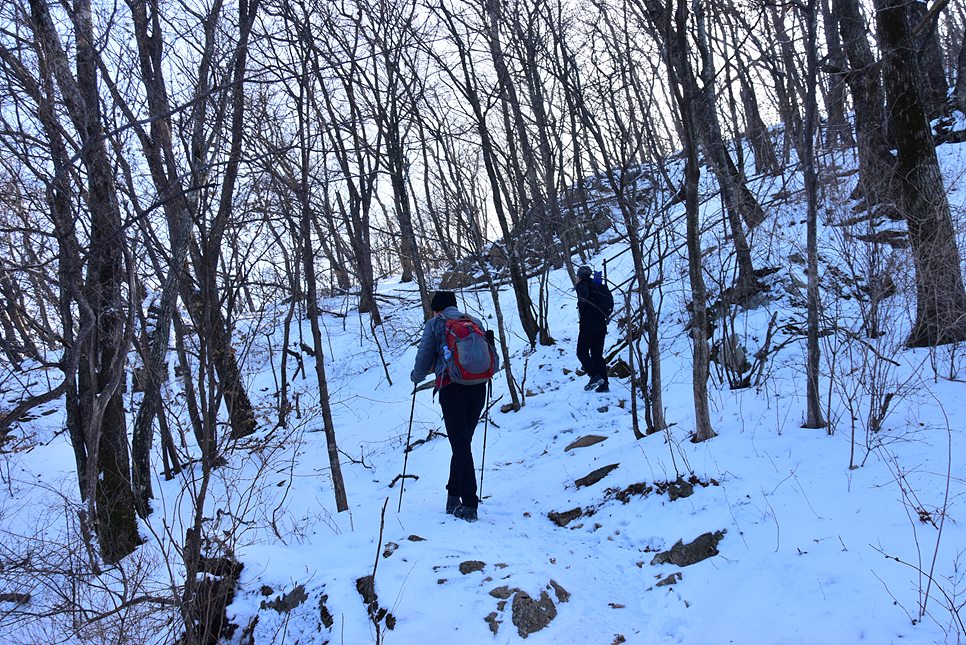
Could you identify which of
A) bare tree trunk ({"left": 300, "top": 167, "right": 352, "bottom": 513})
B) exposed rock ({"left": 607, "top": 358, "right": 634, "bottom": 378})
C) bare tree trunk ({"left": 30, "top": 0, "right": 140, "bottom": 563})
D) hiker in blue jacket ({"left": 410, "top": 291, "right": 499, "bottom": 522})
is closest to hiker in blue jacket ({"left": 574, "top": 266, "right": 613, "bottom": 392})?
exposed rock ({"left": 607, "top": 358, "right": 634, "bottom": 378})

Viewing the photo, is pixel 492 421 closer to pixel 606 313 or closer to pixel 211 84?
pixel 606 313

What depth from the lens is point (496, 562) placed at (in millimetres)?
3674

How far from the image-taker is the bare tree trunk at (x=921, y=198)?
5.20m

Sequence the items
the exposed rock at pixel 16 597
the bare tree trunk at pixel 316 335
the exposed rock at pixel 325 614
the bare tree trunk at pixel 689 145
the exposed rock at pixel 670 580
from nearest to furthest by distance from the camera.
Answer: the exposed rock at pixel 325 614 < the exposed rock at pixel 670 580 < the exposed rock at pixel 16 597 < the bare tree trunk at pixel 689 145 < the bare tree trunk at pixel 316 335

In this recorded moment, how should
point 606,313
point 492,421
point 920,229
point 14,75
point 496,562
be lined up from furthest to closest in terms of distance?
point 492,421, point 606,313, point 920,229, point 14,75, point 496,562

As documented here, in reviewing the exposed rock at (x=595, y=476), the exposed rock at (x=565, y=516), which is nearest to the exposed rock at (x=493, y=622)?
the exposed rock at (x=565, y=516)

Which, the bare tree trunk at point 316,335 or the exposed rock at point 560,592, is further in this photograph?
the bare tree trunk at point 316,335

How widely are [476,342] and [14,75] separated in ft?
12.7

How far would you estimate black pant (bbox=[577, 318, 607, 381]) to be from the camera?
27.5ft

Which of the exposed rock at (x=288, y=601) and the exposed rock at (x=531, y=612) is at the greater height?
the exposed rock at (x=288, y=601)

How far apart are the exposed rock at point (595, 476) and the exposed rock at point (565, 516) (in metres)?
0.43

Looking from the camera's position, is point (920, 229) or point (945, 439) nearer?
point (945, 439)

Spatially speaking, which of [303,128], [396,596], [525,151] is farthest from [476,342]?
[525,151]

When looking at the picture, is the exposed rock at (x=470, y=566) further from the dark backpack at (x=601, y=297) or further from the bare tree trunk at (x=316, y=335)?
the dark backpack at (x=601, y=297)
